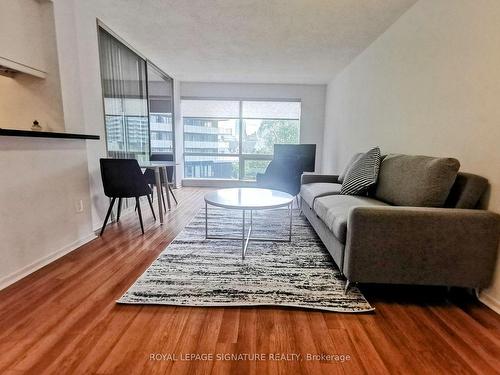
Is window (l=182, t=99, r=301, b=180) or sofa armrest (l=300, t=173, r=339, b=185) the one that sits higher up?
window (l=182, t=99, r=301, b=180)

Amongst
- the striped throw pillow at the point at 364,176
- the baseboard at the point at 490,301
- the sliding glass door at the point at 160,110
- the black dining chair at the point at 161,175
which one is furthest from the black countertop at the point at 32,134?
the baseboard at the point at 490,301

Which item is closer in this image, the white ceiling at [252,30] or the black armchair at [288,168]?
the white ceiling at [252,30]

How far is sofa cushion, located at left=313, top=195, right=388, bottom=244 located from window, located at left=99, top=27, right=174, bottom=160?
257 cm

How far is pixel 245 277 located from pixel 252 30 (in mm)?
2785

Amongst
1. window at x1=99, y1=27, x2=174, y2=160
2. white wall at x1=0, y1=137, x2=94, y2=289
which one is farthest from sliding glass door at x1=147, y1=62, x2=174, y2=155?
white wall at x1=0, y1=137, x2=94, y2=289

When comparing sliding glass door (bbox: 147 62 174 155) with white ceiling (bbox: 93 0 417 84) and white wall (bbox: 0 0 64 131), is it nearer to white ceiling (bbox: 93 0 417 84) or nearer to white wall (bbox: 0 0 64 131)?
white ceiling (bbox: 93 0 417 84)

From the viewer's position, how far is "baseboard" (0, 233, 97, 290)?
1808 millimetres

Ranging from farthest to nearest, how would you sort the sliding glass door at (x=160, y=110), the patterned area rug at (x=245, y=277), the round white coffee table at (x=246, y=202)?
1. the sliding glass door at (x=160, y=110)
2. the round white coffee table at (x=246, y=202)
3. the patterned area rug at (x=245, y=277)

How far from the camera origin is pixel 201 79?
18.6 ft

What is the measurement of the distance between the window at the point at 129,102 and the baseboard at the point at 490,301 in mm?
3697

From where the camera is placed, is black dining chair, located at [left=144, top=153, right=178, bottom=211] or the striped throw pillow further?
black dining chair, located at [left=144, top=153, right=178, bottom=211]

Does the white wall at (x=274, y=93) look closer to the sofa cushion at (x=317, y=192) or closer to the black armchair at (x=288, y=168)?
the black armchair at (x=288, y=168)

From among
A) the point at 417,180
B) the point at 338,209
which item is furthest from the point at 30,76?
the point at 417,180

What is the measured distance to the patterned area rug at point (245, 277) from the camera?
5.50 feet
